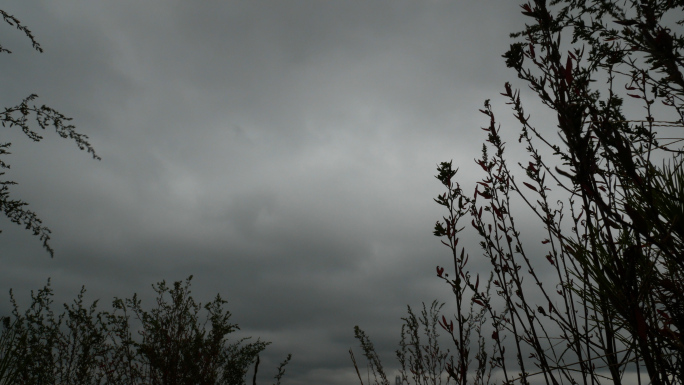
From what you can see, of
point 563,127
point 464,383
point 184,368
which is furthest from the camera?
point 184,368

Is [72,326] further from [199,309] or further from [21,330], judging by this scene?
[199,309]

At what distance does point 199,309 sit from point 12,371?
3.76 metres

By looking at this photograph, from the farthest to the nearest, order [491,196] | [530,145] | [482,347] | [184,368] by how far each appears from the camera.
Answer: [184,368], [482,347], [491,196], [530,145]

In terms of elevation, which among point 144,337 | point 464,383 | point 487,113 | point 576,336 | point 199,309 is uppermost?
point 487,113

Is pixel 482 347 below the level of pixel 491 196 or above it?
below

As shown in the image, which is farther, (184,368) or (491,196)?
(184,368)

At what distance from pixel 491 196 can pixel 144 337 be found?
6.20 m

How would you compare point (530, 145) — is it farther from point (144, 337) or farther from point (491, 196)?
point (144, 337)

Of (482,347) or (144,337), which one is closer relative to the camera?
(482,347)

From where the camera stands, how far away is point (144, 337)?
20.9 ft

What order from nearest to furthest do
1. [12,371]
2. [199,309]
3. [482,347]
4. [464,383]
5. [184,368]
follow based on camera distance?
[464,383] < [12,371] < [482,347] < [184,368] < [199,309]

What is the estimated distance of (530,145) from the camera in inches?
90.0

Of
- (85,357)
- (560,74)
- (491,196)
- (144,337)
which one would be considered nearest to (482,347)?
(491,196)

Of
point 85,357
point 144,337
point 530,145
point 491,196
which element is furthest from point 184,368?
point 530,145
